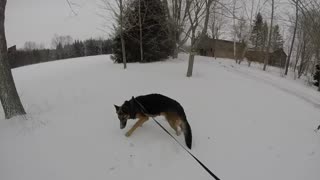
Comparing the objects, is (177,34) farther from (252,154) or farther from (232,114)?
(252,154)

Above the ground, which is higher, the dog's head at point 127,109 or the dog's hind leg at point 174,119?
the dog's head at point 127,109

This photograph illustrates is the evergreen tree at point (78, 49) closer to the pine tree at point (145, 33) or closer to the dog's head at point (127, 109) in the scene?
the pine tree at point (145, 33)

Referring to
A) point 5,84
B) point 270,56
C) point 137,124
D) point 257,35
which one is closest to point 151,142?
point 137,124

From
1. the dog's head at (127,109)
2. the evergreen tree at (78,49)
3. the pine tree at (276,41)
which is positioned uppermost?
the pine tree at (276,41)

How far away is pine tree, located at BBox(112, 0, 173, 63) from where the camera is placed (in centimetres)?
1927

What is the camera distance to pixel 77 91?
10.0 m

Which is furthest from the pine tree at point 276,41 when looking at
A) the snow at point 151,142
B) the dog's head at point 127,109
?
the dog's head at point 127,109

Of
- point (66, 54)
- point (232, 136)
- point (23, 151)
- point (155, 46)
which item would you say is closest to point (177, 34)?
point (155, 46)

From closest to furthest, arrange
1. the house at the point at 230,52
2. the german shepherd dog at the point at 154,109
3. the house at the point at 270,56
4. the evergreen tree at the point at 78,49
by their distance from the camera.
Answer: the german shepherd dog at the point at 154,109
the house at the point at 230,52
the house at the point at 270,56
the evergreen tree at the point at 78,49

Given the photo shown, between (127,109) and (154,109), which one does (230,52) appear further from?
(127,109)

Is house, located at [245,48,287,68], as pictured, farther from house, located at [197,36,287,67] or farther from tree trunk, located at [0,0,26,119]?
tree trunk, located at [0,0,26,119]

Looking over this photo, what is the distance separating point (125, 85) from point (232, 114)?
509 cm

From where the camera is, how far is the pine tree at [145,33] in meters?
19.3

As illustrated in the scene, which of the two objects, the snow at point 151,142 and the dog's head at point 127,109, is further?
the dog's head at point 127,109
